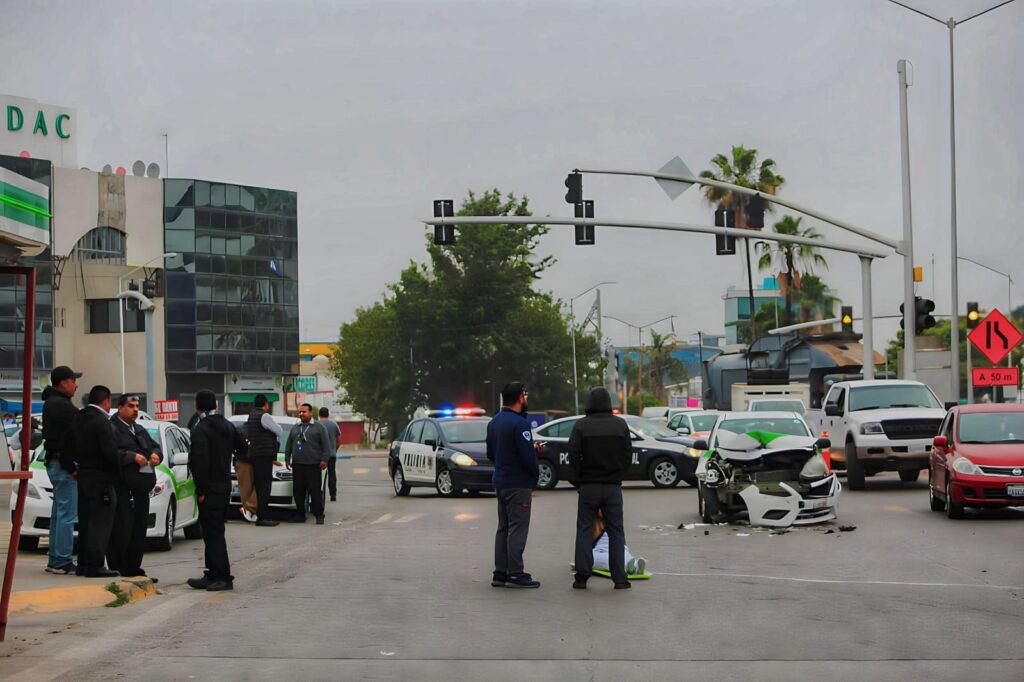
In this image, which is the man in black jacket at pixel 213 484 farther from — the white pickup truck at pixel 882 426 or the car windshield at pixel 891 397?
the car windshield at pixel 891 397

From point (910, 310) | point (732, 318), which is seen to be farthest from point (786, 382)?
point (732, 318)

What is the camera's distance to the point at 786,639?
10.2 m

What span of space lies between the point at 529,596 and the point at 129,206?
3108 inches

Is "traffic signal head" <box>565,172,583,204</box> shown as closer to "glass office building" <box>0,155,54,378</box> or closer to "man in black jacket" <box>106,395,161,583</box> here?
"man in black jacket" <box>106,395,161,583</box>

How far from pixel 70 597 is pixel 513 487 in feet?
13.2

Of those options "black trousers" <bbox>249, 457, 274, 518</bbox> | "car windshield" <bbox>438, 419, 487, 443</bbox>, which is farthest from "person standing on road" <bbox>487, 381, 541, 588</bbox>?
"car windshield" <bbox>438, 419, 487, 443</bbox>

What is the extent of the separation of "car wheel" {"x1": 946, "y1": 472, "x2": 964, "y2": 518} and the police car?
409 inches

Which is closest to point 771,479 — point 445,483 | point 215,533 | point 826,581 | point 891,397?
point 826,581

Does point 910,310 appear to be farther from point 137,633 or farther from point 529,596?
point 137,633

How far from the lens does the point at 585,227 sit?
99.9 ft

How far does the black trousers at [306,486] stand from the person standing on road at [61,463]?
8.33 meters

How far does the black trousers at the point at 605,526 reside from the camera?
13156 millimetres

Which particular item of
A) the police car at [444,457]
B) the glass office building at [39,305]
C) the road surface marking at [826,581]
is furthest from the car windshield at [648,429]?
the glass office building at [39,305]

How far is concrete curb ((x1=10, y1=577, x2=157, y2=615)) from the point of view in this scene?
11.6 m
